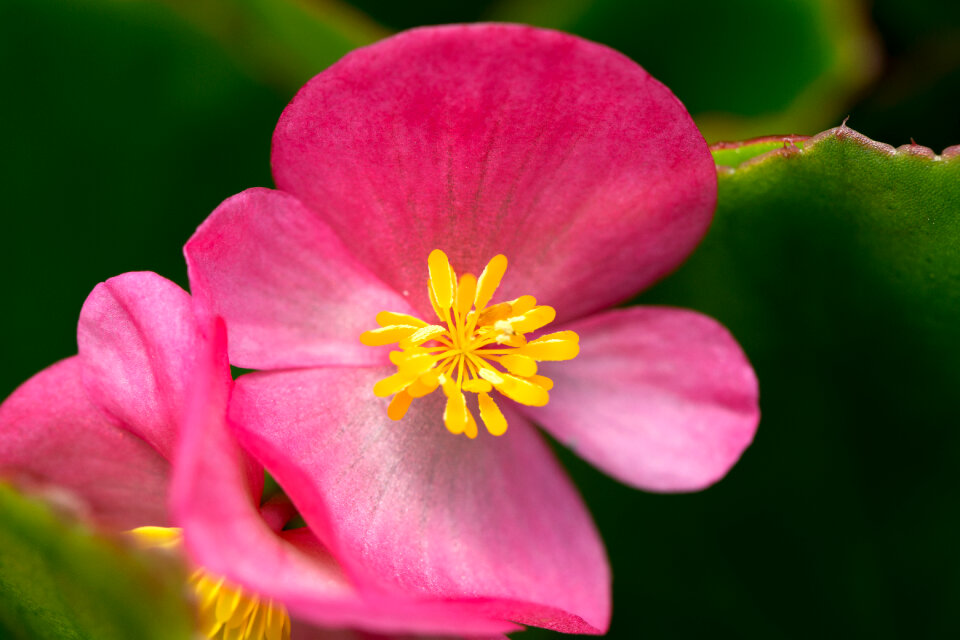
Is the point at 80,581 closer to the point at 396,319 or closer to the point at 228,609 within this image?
the point at 228,609

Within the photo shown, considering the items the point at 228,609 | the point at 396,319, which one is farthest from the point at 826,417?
the point at 228,609

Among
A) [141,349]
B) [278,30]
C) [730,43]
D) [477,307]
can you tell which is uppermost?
[730,43]

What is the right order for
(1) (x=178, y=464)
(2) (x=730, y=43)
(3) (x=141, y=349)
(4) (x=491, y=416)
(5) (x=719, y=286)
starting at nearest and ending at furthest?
(1) (x=178, y=464) → (3) (x=141, y=349) → (4) (x=491, y=416) → (5) (x=719, y=286) → (2) (x=730, y=43)

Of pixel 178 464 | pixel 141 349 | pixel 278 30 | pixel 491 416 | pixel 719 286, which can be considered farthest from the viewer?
pixel 278 30

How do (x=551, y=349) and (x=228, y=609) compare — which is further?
(x=551, y=349)

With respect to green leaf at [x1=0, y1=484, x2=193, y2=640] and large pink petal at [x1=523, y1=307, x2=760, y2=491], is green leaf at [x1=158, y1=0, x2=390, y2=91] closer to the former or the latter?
large pink petal at [x1=523, y1=307, x2=760, y2=491]

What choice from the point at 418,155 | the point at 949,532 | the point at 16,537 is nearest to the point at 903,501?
the point at 949,532

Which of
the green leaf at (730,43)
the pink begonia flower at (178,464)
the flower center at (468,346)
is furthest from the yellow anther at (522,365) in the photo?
the green leaf at (730,43)

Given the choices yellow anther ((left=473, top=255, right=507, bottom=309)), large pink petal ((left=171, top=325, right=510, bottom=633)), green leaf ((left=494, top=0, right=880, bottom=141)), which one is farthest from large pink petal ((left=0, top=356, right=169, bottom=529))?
green leaf ((left=494, top=0, right=880, bottom=141))
